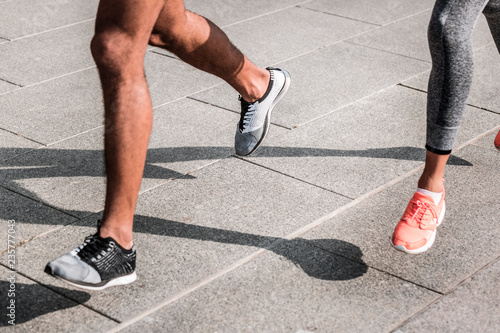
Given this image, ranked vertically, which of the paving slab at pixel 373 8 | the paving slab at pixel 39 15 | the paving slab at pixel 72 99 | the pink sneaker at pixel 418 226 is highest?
the pink sneaker at pixel 418 226

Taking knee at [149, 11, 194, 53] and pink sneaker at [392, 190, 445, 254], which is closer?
pink sneaker at [392, 190, 445, 254]

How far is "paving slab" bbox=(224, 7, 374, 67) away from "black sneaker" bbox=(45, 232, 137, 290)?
3.07 meters

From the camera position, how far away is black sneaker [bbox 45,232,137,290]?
2640mm

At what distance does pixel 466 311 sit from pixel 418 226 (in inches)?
18.5

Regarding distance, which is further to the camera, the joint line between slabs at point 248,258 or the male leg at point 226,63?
the male leg at point 226,63

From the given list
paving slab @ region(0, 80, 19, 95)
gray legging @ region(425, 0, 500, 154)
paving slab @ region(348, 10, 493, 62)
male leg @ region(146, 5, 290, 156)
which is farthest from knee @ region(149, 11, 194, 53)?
paving slab @ region(348, 10, 493, 62)

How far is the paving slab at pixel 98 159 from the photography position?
146 inches

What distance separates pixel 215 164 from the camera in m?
4.04

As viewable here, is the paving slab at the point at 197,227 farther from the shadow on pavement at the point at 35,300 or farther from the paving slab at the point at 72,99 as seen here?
the paving slab at the point at 72,99

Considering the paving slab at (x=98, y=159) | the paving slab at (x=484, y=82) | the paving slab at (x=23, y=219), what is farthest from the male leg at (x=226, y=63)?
the paving slab at (x=484, y=82)

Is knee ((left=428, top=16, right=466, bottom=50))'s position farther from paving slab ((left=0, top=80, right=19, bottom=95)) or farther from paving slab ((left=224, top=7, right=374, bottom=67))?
paving slab ((left=0, top=80, right=19, bottom=95))

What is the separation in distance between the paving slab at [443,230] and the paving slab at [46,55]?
115 inches

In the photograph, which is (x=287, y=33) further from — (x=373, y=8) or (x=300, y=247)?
(x=300, y=247)

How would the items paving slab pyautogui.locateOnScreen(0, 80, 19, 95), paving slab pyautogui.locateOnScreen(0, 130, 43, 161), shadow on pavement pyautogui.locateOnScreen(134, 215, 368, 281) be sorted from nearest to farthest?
1. shadow on pavement pyautogui.locateOnScreen(134, 215, 368, 281)
2. paving slab pyautogui.locateOnScreen(0, 130, 43, 161)
3. paving slab pyautogui.locateOnScreen(0, 80, 19, 95)
